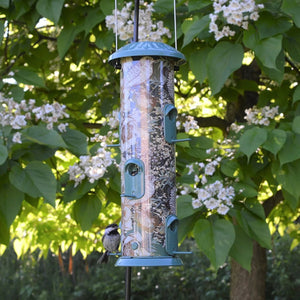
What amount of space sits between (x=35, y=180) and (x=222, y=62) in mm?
1052

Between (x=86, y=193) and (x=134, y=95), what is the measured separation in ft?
3.16

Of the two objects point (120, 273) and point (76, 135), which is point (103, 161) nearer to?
point (76, 135)

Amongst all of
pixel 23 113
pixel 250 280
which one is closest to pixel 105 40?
pixel 23 113

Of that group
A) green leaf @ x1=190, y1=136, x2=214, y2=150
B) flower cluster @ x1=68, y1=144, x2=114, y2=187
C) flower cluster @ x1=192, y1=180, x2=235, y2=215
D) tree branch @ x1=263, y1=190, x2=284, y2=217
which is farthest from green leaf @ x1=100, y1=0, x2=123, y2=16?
tree branch @ x1=263, y1=190, x2=284, y2=217

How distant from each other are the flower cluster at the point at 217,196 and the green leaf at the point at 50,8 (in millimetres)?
1165

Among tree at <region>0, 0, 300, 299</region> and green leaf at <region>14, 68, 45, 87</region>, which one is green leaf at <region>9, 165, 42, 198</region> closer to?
tree at <region>0, 0, 300, 299</region>

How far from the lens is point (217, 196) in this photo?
341 cm

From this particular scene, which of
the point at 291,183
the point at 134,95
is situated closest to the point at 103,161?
the point at 134,95

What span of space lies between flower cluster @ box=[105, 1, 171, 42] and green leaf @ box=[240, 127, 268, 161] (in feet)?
2.56

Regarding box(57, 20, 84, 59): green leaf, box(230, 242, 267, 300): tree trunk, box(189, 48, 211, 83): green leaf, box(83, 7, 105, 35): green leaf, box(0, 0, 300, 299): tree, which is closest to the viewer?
box(0, 0, 300, 299): tree

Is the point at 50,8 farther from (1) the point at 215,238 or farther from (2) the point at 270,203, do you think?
(2) the point at 270,203

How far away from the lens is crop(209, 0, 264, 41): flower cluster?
309 centimetres

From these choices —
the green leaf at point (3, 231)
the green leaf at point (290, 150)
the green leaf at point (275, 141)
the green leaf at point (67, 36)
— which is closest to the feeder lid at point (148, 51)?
the green leaf at point (275, 141)

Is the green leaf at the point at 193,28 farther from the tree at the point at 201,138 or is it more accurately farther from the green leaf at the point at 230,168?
the green leaf at the point at 230,168
